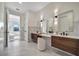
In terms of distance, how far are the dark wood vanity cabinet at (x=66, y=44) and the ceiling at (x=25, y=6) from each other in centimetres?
82

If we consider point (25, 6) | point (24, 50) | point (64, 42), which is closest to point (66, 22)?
point (64, 42)

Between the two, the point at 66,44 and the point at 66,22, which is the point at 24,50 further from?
the point at 66,22

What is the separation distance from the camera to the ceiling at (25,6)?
222 cm

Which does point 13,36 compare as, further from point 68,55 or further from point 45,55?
point 68,55

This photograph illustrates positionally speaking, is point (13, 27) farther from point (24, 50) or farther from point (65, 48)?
point (65, 48)

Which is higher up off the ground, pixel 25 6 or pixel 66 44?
pixel 25 6

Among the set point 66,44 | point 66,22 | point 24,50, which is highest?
point 66,22

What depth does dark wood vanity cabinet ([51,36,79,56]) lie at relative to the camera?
2.09m

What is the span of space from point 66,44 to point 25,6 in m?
1.29

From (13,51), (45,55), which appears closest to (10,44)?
(13,51)

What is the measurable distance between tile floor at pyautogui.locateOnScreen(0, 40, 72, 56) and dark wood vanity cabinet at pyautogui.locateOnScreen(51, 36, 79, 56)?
136mm

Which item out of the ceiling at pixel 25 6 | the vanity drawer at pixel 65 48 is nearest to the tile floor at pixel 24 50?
the vanity drawer at pixel 65 48

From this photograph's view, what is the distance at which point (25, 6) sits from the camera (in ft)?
7.45

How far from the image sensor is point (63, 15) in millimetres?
2305
